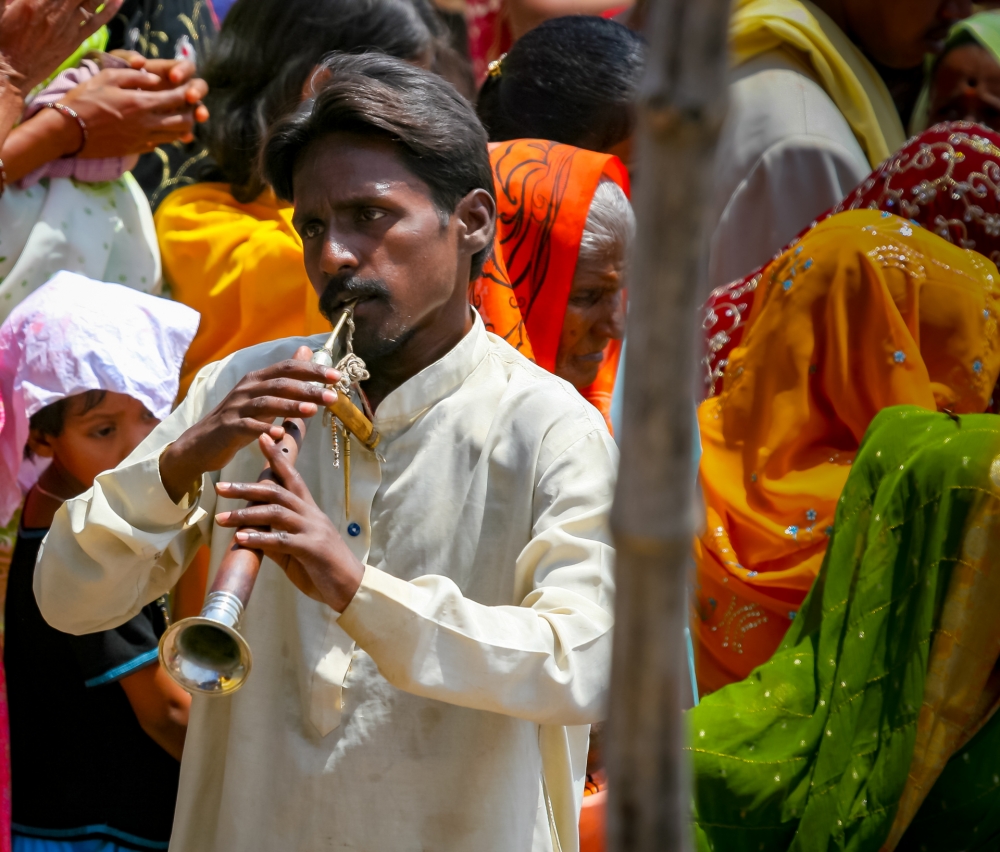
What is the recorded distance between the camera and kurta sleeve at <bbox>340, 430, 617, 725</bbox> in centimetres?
175

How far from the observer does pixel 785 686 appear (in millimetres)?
2951

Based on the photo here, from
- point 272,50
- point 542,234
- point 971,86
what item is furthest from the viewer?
point 971,86

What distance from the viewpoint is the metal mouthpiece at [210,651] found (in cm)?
163

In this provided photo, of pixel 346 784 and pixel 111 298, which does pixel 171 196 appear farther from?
pixel 346 784

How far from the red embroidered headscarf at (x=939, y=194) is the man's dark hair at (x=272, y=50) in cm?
122

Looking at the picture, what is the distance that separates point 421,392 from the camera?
211 centimetres

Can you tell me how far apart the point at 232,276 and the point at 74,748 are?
1250 mm

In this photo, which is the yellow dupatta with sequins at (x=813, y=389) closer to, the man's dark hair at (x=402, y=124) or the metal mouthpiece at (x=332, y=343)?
the man's dark hair at (x=402, y=124)

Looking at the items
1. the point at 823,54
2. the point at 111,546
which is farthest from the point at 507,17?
the point at 111,546

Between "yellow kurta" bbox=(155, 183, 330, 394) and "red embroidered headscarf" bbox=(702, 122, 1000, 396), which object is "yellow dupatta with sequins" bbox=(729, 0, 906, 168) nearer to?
"red embroidered headscarf" bbox=(702, 122, 1000, 396)

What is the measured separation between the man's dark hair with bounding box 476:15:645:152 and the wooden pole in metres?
3.23

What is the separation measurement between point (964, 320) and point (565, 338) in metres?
1.09

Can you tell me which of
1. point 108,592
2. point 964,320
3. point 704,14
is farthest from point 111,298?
point 704,14

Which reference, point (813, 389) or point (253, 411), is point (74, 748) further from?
point (813, 389)
